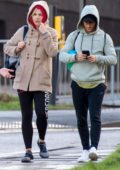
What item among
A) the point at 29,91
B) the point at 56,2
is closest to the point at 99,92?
the point at 29,91

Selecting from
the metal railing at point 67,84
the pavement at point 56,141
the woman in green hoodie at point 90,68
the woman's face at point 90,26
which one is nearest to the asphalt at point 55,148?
the pavement at point 56,141

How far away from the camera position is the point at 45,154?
925 cm

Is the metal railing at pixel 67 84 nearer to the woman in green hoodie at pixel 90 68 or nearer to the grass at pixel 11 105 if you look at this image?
the grass at pixel 11 105

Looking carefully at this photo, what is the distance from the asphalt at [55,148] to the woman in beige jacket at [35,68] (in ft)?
0.98

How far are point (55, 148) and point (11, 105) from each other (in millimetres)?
7957

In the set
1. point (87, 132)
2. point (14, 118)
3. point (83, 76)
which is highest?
point (83, 76)

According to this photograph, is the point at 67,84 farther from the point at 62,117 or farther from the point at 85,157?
the point at 85,157

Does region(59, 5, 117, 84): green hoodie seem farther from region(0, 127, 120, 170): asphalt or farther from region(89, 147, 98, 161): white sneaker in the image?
region(0, 127, 120, 170): asphalt

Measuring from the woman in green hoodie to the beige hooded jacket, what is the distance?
1.13ft

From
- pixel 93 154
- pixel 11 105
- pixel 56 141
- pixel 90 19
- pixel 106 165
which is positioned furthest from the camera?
pixel 11 105

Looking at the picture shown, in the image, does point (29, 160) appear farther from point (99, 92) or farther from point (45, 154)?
point (99, 92)

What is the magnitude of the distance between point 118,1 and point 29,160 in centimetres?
2599

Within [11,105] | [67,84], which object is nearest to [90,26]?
[11,105]

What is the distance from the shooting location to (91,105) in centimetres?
864
